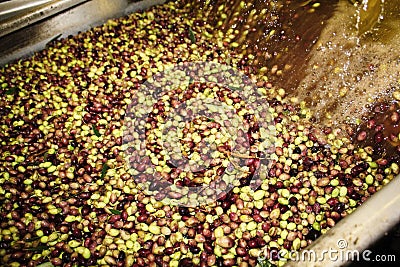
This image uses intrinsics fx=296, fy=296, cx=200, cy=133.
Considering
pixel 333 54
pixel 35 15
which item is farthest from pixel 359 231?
pixel 35 15

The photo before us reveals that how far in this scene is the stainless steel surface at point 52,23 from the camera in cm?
255

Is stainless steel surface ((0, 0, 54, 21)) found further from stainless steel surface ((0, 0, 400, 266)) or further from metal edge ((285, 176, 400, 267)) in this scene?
metal edge ((285, 176, 400, 267))

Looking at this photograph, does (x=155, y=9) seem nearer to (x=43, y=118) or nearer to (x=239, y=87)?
(x=239, y=87)

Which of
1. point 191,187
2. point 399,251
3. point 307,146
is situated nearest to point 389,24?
point 307,146

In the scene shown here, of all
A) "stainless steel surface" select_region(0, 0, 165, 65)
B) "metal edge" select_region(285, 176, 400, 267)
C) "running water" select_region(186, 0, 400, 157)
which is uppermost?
"running water" select_region(186, 0, 400, 157)

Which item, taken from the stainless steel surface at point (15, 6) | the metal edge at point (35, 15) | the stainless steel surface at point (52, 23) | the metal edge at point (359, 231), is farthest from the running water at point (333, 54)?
the stainless steel surface at point (15, 6)

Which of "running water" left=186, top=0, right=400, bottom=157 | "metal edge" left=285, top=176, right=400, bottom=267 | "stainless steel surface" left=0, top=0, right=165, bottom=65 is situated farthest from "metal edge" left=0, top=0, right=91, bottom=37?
"metal edge" left=285, top=176, right=400, bottom=267

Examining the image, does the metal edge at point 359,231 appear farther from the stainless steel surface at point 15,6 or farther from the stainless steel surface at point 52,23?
the stainless steel surface at point 15,6

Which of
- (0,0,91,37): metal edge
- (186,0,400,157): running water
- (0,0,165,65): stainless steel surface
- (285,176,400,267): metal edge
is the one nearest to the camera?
(285,176,400,267): metal edge

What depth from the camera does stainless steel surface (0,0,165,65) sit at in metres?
2.55

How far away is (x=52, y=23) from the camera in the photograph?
2.81m

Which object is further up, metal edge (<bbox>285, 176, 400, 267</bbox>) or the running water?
the running water

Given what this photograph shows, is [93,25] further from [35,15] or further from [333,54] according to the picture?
[333,54]

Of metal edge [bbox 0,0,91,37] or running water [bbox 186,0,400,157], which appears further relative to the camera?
metal edge [bbox 0,0,91,37]
